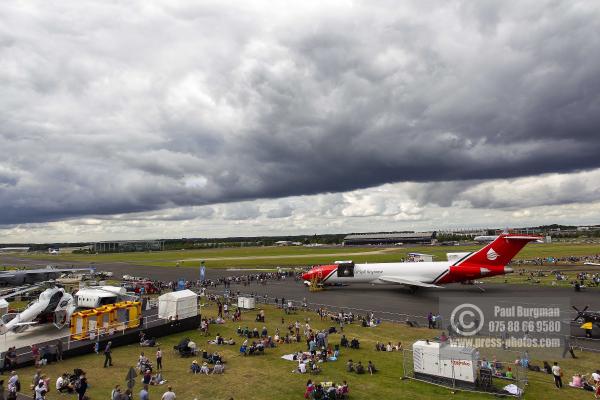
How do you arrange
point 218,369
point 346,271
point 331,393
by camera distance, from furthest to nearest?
point 346,271
point 218,369
point 331,393

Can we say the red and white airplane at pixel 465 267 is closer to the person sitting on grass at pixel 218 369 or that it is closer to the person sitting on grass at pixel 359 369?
the person sitting on grass at pixel 359 369

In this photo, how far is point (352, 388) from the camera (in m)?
19.4

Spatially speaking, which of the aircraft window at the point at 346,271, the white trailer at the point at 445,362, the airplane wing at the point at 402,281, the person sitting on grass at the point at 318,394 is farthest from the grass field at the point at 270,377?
the aircraft window at the point at 346,271

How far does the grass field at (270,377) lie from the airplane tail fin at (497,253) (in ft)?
83.5

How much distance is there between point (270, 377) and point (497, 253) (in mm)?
40039

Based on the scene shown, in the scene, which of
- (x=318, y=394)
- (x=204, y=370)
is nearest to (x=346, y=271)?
(x=204, y=370)

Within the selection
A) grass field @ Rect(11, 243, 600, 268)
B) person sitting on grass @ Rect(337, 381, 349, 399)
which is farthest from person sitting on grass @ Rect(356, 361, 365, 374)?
grass field @ Rect(11, 243, 600, 268)

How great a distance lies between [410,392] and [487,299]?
2918cm

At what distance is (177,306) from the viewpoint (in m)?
32.7

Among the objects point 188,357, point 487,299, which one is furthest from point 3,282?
point 487,299

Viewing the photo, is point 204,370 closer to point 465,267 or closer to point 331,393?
point 331,393

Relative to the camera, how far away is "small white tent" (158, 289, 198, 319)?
32.8 m

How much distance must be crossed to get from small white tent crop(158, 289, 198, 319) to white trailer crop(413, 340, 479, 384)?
20.2 m

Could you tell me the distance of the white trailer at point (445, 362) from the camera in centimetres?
1920
